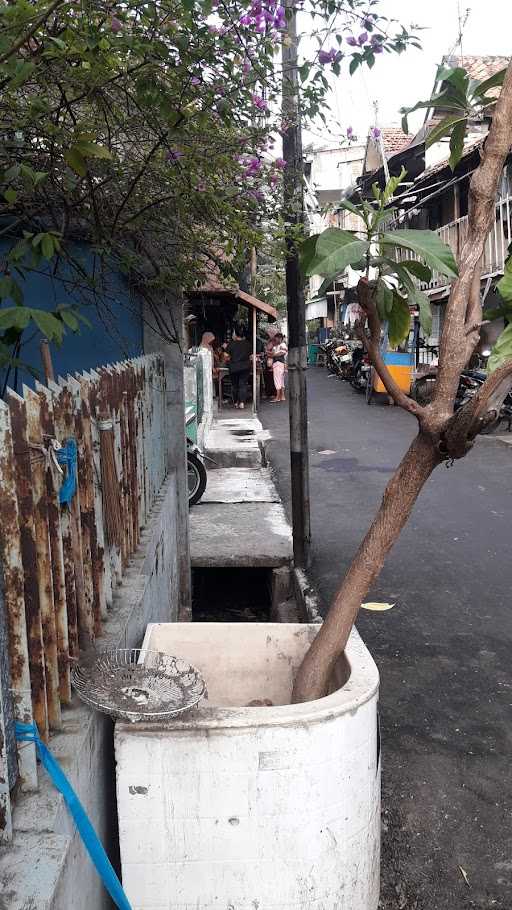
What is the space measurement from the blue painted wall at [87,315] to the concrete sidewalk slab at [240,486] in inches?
126

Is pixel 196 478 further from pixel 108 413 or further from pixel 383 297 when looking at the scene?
pixel 383 297

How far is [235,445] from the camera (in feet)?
38.0

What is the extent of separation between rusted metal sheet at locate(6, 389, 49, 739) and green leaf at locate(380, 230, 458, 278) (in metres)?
1.01

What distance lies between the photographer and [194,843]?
221 centimetres

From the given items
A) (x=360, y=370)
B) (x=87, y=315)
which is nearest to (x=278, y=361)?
(x=360, y=370)

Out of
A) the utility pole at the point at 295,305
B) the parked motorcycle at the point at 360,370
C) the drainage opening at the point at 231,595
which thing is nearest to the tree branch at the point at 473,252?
the utility pole at the point at 295,305

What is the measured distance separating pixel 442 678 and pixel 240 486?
5165mm

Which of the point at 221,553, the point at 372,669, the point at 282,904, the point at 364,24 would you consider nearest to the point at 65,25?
the point at 364,24

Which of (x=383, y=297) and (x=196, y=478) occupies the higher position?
(x=383, y=297)

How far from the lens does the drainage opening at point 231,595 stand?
6785 mm

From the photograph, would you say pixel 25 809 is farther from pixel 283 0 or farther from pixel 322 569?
pixel 322 569

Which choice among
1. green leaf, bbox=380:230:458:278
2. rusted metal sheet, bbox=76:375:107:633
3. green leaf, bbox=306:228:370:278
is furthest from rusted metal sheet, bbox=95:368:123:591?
green leaf, bbox=380:230:458:278

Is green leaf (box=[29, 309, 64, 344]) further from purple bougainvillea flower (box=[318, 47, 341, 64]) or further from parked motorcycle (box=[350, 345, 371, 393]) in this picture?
parked motorcycle (box=[350, 345, 371, 393])

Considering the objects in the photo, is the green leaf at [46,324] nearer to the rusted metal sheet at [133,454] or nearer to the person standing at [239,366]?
the rusted metal sheet at [133,454]
